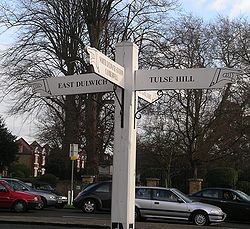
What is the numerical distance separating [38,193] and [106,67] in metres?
20.8

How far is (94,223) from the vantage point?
1820cm

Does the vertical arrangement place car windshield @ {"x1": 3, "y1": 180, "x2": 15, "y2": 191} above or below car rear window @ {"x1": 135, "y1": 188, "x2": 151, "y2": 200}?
Answer: above

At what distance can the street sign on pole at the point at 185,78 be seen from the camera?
8.26 m

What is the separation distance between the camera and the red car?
24.2 metres

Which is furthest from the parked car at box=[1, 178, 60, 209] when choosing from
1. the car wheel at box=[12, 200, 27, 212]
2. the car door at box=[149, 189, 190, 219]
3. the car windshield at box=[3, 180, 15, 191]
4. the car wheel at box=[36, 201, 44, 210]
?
the car door at box=[149, 189, 190, 219]

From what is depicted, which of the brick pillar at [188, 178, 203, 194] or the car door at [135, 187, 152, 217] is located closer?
the car door at [135, 187, 152, 217]

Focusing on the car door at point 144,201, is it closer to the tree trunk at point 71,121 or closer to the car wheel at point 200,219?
the car wheel at point 200,219

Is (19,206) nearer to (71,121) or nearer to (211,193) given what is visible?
(211,193)

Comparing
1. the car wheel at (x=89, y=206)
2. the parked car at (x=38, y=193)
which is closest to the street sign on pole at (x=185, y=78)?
the car wheel at (x=89, y=206)

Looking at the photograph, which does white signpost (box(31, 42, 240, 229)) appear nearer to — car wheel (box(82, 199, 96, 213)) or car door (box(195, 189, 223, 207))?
car door (box(195, 189, 223, 207))

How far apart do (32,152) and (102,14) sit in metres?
60.5

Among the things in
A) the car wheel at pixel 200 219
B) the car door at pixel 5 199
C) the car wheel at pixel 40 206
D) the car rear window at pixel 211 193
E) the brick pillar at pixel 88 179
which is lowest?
the car wheel at pixel 200 219

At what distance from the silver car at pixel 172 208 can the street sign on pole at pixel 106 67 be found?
13.5 meters

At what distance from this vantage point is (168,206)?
21078 mm
